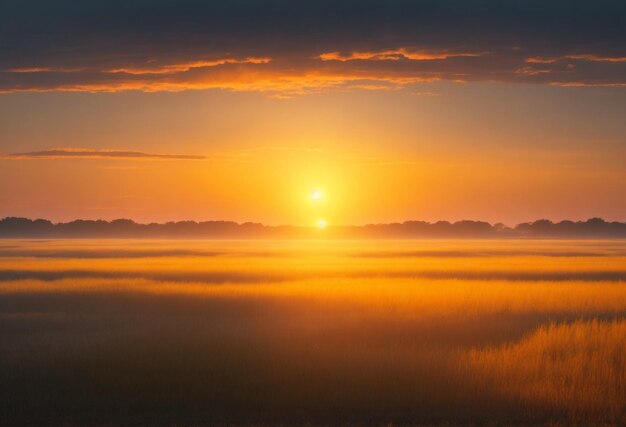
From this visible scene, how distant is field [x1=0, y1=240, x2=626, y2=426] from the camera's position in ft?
44.5

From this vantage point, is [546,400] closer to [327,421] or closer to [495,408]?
[495,408]

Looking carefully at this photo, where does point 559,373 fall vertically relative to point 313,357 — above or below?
below

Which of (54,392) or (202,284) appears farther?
(202,284)

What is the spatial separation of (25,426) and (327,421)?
4938mm

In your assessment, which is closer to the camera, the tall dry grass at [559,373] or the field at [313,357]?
the field at [313,357]

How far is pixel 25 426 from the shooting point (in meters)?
12.6

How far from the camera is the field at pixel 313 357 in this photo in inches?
534

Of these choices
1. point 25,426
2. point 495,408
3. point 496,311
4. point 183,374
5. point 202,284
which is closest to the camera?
point 25,426

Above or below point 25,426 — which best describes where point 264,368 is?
above

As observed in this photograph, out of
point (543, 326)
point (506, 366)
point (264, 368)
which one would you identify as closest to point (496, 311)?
point (543, 326)

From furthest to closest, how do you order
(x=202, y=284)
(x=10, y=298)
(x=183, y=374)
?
(x=202, y=284)
(x=10, y=298)
(x=183, y=374)

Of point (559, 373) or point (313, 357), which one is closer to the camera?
point (559, 373)

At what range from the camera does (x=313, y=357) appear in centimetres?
1764

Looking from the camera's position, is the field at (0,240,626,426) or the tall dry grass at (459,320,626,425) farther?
the tall dry grass at (459,320,626,425)
